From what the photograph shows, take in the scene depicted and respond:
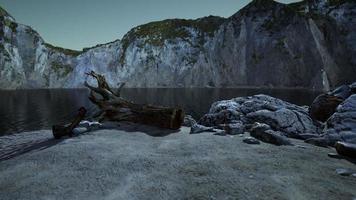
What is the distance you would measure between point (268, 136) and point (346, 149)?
3180mm

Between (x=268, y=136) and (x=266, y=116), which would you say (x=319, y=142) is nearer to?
(x=268, y=136)

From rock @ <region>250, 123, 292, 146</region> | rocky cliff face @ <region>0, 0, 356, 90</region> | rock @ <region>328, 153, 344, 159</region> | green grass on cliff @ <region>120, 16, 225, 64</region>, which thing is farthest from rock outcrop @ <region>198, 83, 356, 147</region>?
green grass on cliff @ <region>120, 16, 225, 64</region>

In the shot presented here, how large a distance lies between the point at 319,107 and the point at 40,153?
1588 cm

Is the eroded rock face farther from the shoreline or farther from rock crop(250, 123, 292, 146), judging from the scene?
the shoreline

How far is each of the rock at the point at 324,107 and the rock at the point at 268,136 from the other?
20.7 ft

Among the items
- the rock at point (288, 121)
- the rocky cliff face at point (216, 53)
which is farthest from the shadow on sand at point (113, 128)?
the rocky cliff face at point (216, 53)

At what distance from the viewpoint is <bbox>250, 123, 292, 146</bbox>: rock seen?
42.2ft

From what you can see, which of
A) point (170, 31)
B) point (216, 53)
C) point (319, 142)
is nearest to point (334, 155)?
point (319, 142)

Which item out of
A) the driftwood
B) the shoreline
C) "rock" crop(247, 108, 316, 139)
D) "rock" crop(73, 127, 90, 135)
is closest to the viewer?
the shoreline

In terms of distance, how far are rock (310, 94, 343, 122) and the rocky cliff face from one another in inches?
3016

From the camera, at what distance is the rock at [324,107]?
18.1 metres

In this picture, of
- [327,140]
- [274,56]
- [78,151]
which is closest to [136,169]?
[78,151]

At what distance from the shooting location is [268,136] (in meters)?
13.3

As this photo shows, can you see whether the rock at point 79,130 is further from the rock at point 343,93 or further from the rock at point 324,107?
the rock at point 343,93
